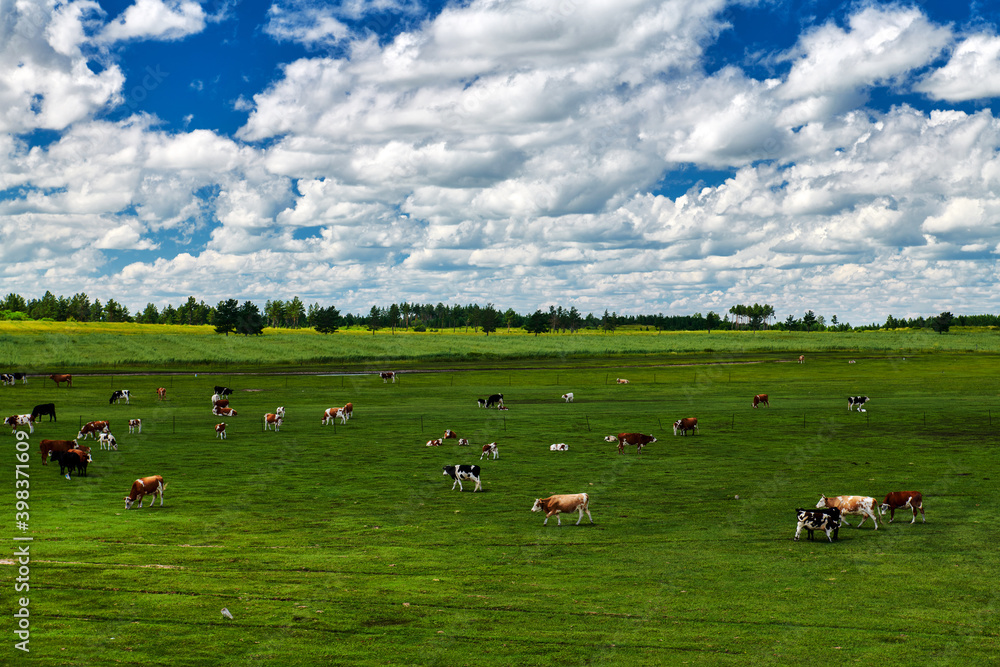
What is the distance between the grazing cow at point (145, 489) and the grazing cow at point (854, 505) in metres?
24.3

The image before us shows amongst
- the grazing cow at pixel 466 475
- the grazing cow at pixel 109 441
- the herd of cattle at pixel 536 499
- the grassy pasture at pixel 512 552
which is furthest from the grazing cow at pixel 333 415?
the grazing cow at pixel 466 475

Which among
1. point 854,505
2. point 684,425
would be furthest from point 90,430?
point 854,505

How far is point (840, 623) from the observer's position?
52.5 ft

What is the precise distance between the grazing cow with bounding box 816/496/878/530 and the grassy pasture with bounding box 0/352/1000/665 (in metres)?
1.11

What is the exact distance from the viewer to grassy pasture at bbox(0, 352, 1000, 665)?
14.9 meters

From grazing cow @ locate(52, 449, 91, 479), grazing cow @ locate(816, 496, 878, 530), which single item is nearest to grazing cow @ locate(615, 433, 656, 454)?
grazing cow @ locate(816, 496, 878, 530)

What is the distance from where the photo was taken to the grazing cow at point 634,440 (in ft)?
135

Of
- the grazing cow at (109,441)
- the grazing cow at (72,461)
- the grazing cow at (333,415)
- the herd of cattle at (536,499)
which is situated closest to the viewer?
the herd of cattle at (536,499)

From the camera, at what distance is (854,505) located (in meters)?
25.0

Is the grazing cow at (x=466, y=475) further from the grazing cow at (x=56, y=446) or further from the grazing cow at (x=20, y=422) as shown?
the grazing cow at (x=20, y=422)

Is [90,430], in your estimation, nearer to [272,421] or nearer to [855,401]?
[272,421]

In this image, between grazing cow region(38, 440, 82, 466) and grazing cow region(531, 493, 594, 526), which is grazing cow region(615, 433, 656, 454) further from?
grazing cow region(38, 440, 82, 466)

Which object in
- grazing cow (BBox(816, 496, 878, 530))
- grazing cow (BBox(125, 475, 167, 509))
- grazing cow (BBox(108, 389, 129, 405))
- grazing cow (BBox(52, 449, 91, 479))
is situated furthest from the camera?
grazing cow (BBox(108, 389, 129, 405))

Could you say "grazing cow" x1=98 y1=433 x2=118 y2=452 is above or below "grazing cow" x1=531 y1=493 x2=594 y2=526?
below
